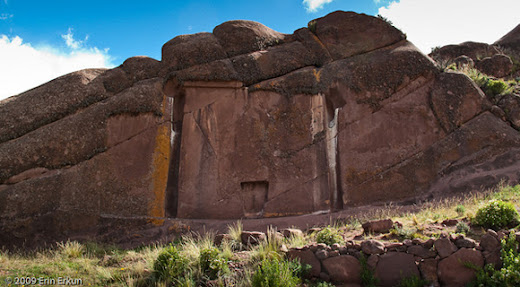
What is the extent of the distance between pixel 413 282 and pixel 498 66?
14.8m

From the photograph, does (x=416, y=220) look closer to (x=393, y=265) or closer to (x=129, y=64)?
(x=393, y=265)

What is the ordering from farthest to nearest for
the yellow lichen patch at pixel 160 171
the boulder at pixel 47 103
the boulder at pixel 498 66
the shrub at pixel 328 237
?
the boulder at pixel 498 66, the boulder at pixel 47 103, the yellow lichen patch at pixel 160 171, the shrub at pixel 328 237

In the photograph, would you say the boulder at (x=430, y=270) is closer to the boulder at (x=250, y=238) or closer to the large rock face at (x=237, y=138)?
the boulder at (x=250, y=238)

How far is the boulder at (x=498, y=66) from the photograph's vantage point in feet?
60.8

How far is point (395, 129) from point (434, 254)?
7.13m

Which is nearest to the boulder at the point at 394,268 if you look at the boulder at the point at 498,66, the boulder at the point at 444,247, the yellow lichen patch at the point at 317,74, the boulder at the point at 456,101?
the boulder at the point at 444,247

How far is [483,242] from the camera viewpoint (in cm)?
758

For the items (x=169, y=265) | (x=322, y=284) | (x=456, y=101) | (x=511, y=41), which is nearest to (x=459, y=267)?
(x=322, y=284)

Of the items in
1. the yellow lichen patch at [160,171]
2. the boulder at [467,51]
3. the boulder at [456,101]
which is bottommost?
the yellow lichen patch at [160,171]

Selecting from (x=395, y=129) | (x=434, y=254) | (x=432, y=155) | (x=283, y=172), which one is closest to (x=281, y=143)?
(x=283, y=172)

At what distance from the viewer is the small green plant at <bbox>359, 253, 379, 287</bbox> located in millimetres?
7686

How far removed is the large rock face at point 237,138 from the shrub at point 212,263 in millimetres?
4414

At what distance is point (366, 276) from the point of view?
25.6ft

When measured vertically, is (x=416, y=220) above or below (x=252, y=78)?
below
